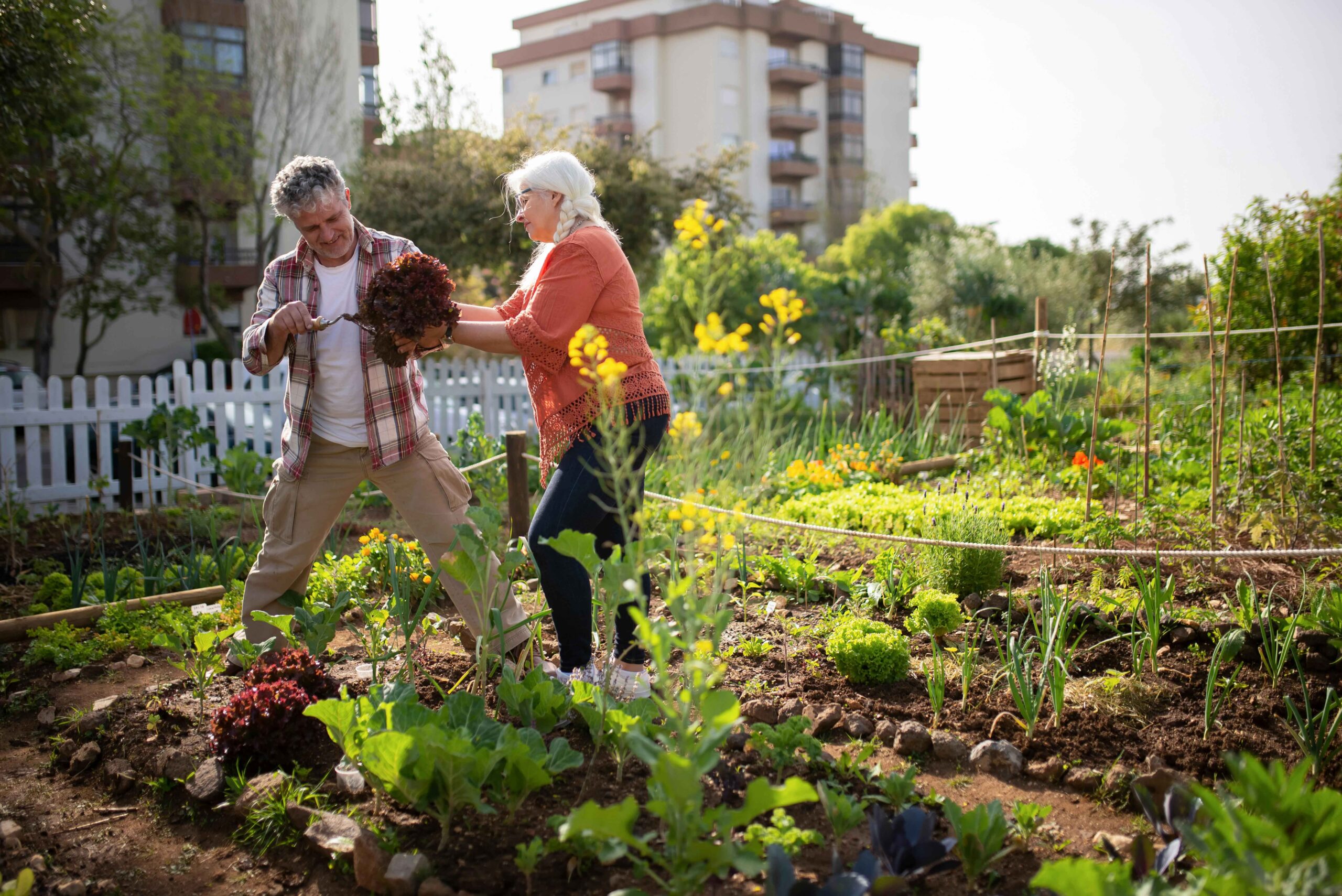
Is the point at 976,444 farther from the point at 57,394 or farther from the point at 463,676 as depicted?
the point at 57,394

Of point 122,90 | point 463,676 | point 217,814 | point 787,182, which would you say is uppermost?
point 787,182

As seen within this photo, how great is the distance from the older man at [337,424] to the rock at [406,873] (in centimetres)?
102

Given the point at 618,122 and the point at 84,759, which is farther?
the point at 618,122

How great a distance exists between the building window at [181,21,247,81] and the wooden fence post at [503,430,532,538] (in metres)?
15.6

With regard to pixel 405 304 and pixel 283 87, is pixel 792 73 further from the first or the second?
pixel 405 304

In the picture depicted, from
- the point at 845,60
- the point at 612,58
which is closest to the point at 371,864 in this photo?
the point at 612,58

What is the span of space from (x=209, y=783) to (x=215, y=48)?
21.5 meters

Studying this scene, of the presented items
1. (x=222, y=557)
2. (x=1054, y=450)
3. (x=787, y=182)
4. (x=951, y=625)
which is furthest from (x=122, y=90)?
(x=787, y=182)

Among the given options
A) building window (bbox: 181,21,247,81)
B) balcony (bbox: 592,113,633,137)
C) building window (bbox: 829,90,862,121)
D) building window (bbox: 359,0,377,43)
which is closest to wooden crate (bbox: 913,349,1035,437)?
building window (bbox: 181,21,247,81)

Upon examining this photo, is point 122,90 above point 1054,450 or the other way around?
above

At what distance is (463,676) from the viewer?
284 centimetres

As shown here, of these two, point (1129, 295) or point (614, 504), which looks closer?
point (614, 504)

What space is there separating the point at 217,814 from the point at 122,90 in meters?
16.2

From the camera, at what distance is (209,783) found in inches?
97.9
